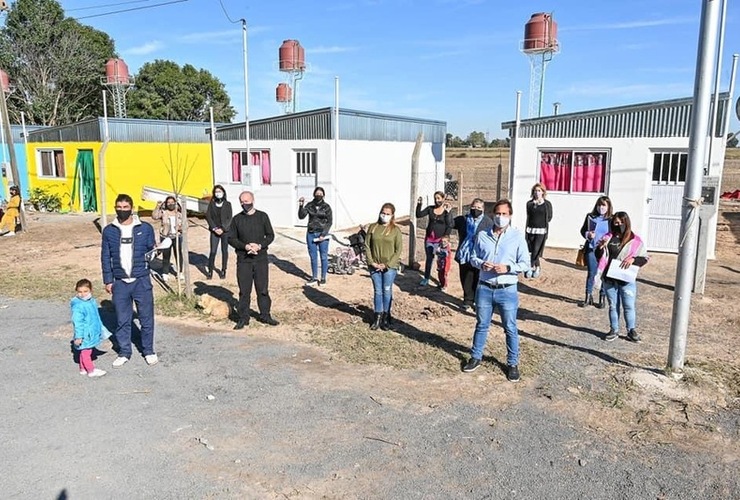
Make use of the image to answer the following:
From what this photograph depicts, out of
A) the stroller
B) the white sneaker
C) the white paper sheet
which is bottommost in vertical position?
the white sneaker

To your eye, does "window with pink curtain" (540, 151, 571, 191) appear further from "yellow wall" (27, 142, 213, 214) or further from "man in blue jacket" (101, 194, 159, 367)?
"yellow wall" (27, 142, 213, 214)

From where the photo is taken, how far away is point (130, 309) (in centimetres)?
632

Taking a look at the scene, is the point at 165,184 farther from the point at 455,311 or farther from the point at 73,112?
the point at 73,112

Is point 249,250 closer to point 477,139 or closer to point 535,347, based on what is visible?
point 535,347

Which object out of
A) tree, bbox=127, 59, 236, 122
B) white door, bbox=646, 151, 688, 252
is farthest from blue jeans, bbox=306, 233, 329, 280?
tree, bbox=127, 59, 236, 122

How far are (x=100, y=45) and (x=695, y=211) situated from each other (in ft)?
136

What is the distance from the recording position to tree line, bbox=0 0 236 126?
116ft

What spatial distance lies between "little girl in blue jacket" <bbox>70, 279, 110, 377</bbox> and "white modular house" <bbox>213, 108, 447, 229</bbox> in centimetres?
958

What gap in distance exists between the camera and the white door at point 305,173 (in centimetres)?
1622

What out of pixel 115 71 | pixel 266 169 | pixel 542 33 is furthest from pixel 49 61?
pixel 542 33

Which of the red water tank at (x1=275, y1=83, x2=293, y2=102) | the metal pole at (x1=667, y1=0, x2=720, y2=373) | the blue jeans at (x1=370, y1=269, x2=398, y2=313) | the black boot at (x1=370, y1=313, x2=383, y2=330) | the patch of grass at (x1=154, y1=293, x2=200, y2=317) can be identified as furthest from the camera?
the red water tank at (x1=275, y1=83, x2=293, y2=102)

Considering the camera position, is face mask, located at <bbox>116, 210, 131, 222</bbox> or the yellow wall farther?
the yellow wall

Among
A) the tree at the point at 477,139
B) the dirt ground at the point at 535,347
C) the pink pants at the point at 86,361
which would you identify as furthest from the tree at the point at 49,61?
the tree at the point at 477,139

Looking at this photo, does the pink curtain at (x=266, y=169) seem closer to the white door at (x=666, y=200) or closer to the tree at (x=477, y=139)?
the white door at (x=666, y=200)
